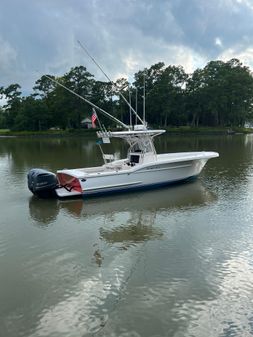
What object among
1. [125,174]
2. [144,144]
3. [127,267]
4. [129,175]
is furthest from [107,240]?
[144,144]

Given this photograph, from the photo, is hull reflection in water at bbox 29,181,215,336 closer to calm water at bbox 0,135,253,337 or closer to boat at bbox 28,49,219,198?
calm water at bbox 0,135,253,337

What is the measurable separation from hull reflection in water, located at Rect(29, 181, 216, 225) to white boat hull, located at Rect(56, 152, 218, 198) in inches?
16.7

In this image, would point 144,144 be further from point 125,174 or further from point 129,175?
point 125,174

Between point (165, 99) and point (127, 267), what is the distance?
79.8 m

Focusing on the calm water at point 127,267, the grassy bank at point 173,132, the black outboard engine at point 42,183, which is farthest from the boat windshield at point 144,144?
the grassy bank at point 173,132

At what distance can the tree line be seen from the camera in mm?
86375

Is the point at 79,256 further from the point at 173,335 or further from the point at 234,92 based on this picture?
the point at 234,92

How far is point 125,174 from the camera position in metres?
17.4

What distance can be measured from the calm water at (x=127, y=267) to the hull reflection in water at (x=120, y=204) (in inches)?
1.7

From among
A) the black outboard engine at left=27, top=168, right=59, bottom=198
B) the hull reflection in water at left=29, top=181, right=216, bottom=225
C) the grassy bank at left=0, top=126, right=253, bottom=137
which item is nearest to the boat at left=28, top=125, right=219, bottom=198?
the black outboard engine at left=27, top=168, right=59, bottom=198

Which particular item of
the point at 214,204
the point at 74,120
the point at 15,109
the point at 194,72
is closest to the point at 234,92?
the point at 194,72

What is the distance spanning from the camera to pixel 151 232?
479 inches

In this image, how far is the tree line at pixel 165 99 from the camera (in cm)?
8638

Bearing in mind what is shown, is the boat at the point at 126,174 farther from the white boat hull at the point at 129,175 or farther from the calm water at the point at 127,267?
the calm water at the point at 127,267
